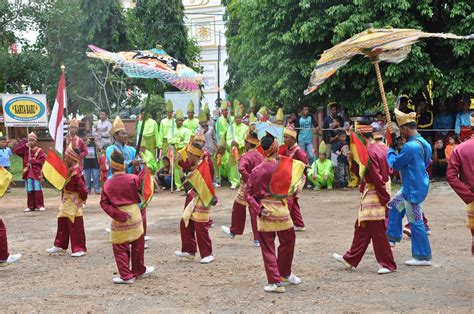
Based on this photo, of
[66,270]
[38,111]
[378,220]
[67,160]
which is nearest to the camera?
[378,220]

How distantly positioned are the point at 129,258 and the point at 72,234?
189 centimetres

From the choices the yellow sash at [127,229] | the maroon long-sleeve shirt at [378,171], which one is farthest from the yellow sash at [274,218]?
the yellow sash at [127,229]

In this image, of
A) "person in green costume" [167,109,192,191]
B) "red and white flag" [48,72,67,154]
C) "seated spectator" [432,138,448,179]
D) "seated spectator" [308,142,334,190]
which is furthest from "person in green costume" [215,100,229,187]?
"red and white flag" [48,72,67,154]

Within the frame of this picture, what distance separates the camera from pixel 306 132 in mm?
17719

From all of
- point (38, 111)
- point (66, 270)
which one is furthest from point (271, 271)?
point (38, 111)

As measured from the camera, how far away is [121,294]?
7719mm

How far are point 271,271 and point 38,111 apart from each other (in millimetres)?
14183

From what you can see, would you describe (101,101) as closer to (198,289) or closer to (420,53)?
(420,53)

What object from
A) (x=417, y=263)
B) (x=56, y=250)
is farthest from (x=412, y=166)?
(x=56, y=250)

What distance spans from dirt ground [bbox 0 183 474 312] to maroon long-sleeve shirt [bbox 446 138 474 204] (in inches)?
41.0

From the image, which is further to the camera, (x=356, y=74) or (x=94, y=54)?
(x=356, y=74)

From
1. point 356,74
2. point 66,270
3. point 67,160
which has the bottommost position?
point 66,270

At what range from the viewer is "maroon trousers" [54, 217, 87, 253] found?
9898 mm

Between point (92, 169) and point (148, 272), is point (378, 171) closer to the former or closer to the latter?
point (148, 272)
